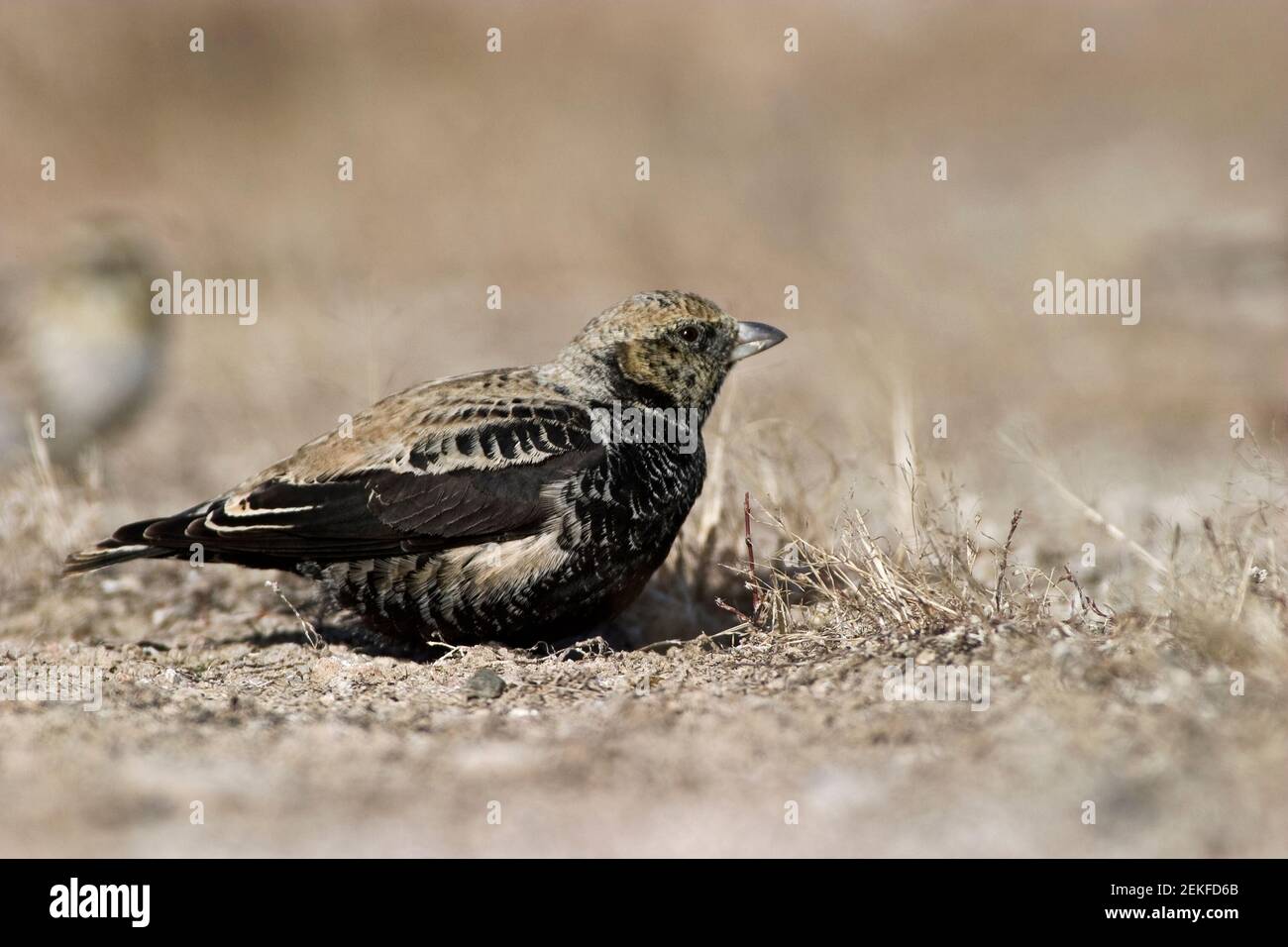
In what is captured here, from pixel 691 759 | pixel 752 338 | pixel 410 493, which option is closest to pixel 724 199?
pixel 752 338

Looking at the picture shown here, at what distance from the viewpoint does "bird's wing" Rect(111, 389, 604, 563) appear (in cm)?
507

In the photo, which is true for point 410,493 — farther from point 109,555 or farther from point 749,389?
point 749,389

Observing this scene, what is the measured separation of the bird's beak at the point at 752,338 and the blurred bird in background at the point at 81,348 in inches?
186

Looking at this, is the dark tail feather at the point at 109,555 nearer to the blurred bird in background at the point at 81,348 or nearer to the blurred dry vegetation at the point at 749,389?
the blurred dry vegetation at the point at 749,389

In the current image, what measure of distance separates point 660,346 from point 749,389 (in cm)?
168

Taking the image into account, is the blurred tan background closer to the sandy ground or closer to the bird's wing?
the bird's wing

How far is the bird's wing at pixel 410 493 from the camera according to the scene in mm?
5070

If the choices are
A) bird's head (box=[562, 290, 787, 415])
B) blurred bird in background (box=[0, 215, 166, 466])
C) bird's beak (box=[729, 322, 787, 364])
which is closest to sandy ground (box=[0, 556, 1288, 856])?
bird's head (box=[562, 290, 787, 415])

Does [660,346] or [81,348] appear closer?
[660,346]

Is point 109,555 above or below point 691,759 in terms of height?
above

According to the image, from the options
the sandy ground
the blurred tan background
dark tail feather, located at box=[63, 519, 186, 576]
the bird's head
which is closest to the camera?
the sandy ground

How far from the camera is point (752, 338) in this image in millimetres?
5762

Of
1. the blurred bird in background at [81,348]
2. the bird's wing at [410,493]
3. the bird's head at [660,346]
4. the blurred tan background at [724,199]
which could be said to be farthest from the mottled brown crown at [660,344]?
the blurred bird in background at [81,348]

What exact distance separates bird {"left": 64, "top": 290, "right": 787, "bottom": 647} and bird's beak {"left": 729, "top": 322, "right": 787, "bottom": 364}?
475mm
